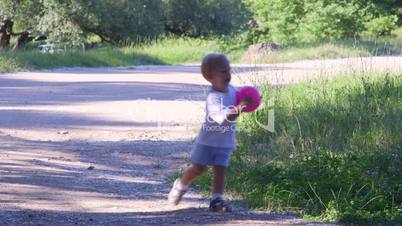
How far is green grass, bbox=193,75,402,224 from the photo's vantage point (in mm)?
6891

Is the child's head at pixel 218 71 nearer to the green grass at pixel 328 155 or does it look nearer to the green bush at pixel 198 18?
the green grass at pixel 328 155

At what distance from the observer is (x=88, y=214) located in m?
6.53

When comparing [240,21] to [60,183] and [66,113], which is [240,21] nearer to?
[66,113]

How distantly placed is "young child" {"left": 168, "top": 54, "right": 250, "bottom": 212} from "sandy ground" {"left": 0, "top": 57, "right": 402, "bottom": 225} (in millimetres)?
311

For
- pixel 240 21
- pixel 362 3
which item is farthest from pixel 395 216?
pixel 240 21

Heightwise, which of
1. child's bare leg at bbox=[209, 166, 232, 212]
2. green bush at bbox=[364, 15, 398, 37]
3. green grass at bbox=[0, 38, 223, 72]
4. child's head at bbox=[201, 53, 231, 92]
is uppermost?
child's head at bbox=[201, 53, 231, 92]

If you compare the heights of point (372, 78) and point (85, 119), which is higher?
point (372, 78)

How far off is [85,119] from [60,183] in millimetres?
5610

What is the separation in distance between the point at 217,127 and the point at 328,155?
167 cm

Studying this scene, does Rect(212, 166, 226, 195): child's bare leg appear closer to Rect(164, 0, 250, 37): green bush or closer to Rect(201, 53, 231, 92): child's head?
Rect(201, 53, 231, 92): child's head

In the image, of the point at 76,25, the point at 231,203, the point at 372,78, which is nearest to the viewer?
the point at 231,203

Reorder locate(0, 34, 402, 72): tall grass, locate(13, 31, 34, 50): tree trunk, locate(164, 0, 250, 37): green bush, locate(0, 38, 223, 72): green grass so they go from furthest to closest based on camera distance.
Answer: locate(164, 0, 250, 37): green bush < locate(13, 31, 34, 50): tree trunk < locate(0, 38, 223, 72): green grass < locate(0, 34, 402, 72): tall grass

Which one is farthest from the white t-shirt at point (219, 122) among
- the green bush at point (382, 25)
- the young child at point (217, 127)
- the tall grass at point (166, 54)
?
the green bush at point (382, 25)

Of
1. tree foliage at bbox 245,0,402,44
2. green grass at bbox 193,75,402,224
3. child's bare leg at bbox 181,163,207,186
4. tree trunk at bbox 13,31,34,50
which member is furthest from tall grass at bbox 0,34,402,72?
child's bare leg at bbox 181,163,207,186
